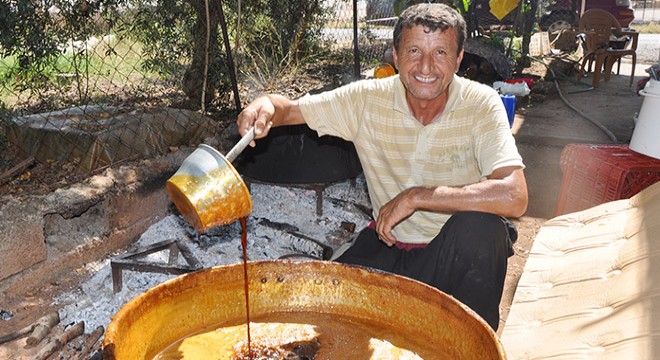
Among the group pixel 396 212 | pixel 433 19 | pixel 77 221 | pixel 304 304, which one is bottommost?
pixel 77 221

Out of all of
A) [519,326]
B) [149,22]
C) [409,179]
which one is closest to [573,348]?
[519,326]

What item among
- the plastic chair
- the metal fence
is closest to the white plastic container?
the plastic chair

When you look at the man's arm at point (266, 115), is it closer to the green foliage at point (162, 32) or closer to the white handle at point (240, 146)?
the white handle at point (240, 146)

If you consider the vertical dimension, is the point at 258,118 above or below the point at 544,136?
above

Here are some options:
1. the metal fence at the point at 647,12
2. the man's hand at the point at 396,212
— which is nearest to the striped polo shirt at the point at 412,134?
the man's hand at the point at 396,212

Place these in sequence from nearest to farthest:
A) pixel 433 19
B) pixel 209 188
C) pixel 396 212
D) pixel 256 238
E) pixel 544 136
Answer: pixel 209 188 → pixel 396 212 → pixel 433 19 → pixel 256 238 → pixel 544 136

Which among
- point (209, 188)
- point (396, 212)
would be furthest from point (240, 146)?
point (396, 212)

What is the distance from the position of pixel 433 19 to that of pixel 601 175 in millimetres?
2028

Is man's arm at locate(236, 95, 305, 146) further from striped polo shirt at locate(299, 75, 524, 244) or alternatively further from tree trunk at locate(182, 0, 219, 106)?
tree trunk at locate(182, 0, 219, 106)

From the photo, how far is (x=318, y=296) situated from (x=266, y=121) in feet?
2.31

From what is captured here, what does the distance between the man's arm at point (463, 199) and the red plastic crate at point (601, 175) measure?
5.89 ft

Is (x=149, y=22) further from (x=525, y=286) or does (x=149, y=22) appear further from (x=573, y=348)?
(x=573, y=348)

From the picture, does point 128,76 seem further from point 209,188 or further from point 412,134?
point 209,188

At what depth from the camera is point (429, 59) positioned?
245cm
